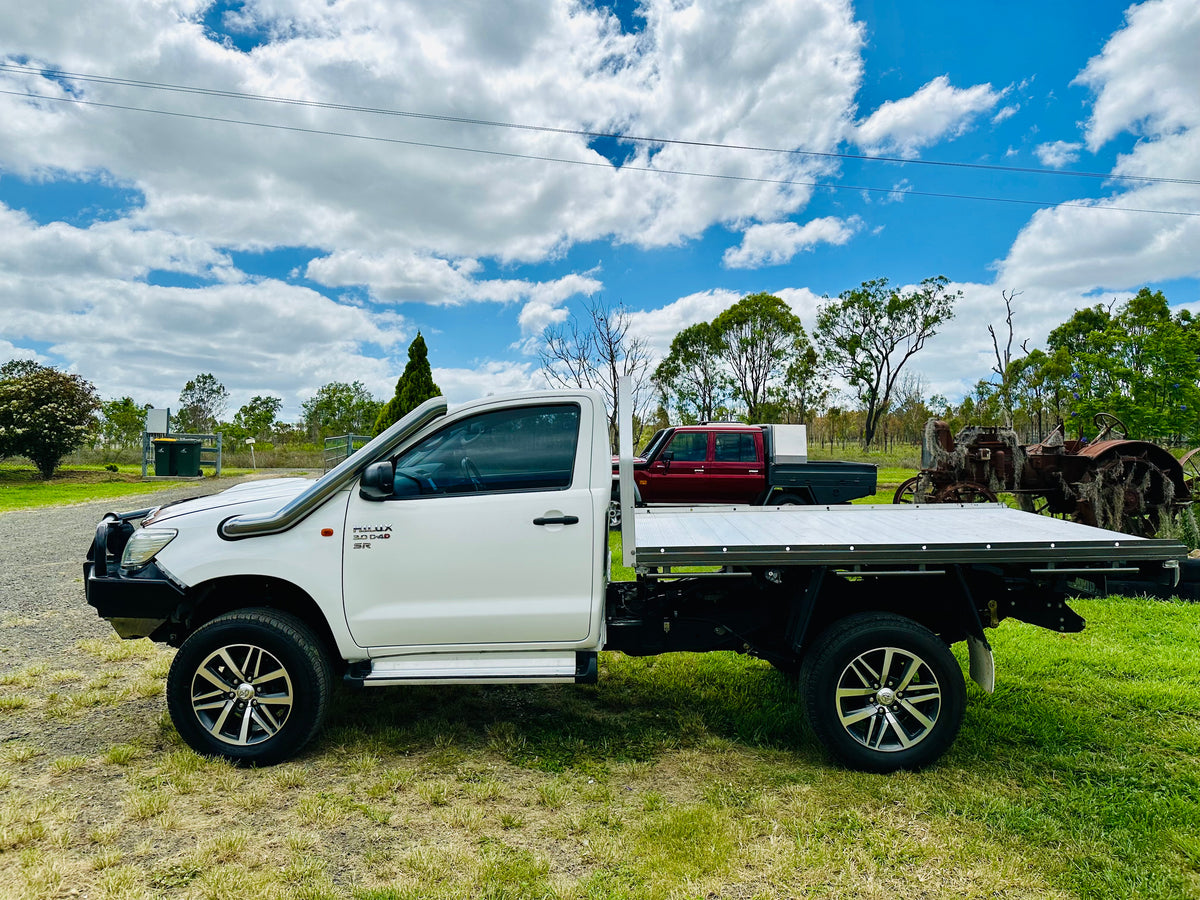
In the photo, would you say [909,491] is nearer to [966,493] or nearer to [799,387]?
[966,493]

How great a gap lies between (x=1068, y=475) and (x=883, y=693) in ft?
27.1

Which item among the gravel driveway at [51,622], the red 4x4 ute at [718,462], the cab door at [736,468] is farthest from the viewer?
the cab door at [736,468]

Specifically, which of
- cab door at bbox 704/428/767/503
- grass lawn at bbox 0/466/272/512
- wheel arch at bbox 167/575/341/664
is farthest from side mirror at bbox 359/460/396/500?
grass lawn at bbox 0/466/272/512

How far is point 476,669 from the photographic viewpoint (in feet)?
11.9

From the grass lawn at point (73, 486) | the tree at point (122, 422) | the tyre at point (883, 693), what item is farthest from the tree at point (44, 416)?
the tyre at point (883, 693)

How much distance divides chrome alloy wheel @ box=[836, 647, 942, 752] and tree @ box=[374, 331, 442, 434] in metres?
21.2

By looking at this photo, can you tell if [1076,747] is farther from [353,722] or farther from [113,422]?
[113,422]

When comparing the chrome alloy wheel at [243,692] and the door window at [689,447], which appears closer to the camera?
the chrome alloy wheel at [243,692]

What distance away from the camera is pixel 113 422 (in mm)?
43344

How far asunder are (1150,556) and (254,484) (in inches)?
208

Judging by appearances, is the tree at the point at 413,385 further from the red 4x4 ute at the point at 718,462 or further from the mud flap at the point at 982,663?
the mud flap at the point at 982,663

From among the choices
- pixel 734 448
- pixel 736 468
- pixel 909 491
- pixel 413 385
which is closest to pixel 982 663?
pixel 736 468

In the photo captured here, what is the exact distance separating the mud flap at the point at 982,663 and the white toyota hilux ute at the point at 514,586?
1 centimetres

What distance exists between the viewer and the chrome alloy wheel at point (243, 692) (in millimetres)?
3652
